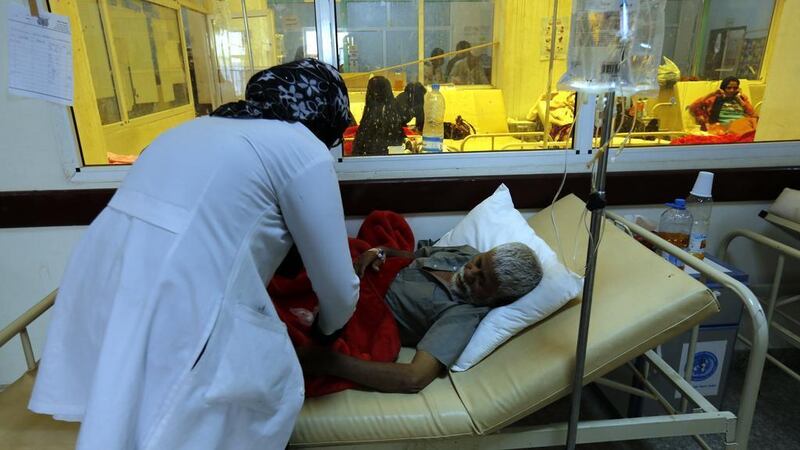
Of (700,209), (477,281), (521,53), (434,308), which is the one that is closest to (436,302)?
(434,308)

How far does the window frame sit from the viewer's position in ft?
6.29

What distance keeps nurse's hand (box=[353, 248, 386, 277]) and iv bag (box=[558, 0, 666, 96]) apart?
3.16ft

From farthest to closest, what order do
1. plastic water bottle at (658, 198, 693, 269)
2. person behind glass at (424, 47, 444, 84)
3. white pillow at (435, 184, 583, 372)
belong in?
person behind glass at (424, 47, 444, 84), plastic water bottle at (658, 198, 693, 269), white pillow at (435, 184, 583, 372)

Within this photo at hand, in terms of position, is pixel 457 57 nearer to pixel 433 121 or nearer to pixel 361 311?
pixel 433 121

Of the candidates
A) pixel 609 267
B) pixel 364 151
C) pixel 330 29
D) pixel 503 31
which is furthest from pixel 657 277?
pixel 503 31

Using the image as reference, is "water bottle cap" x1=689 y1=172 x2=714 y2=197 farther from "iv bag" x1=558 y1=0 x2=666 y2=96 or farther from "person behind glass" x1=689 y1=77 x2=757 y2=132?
"iv bag" x1=558 y1=0 x2=666 y2=96

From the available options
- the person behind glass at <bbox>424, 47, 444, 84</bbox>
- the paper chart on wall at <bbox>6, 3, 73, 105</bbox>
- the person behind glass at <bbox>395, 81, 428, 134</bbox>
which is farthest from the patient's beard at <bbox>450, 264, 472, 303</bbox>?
the paper chart on wall at <bbox>6, 3, 73, 105</bbox>

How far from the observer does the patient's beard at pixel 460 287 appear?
1.51 m

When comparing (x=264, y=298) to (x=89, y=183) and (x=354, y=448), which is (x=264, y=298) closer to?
(x=354, y=448)

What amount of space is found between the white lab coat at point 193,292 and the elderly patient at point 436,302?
0.98 ft

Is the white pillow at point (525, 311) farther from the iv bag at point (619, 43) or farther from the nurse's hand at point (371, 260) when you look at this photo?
the iv bag at point (619, 43)

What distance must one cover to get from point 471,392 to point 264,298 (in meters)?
0.64

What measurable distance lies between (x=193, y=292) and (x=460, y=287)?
89 cm

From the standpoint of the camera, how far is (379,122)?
80.4 inches
